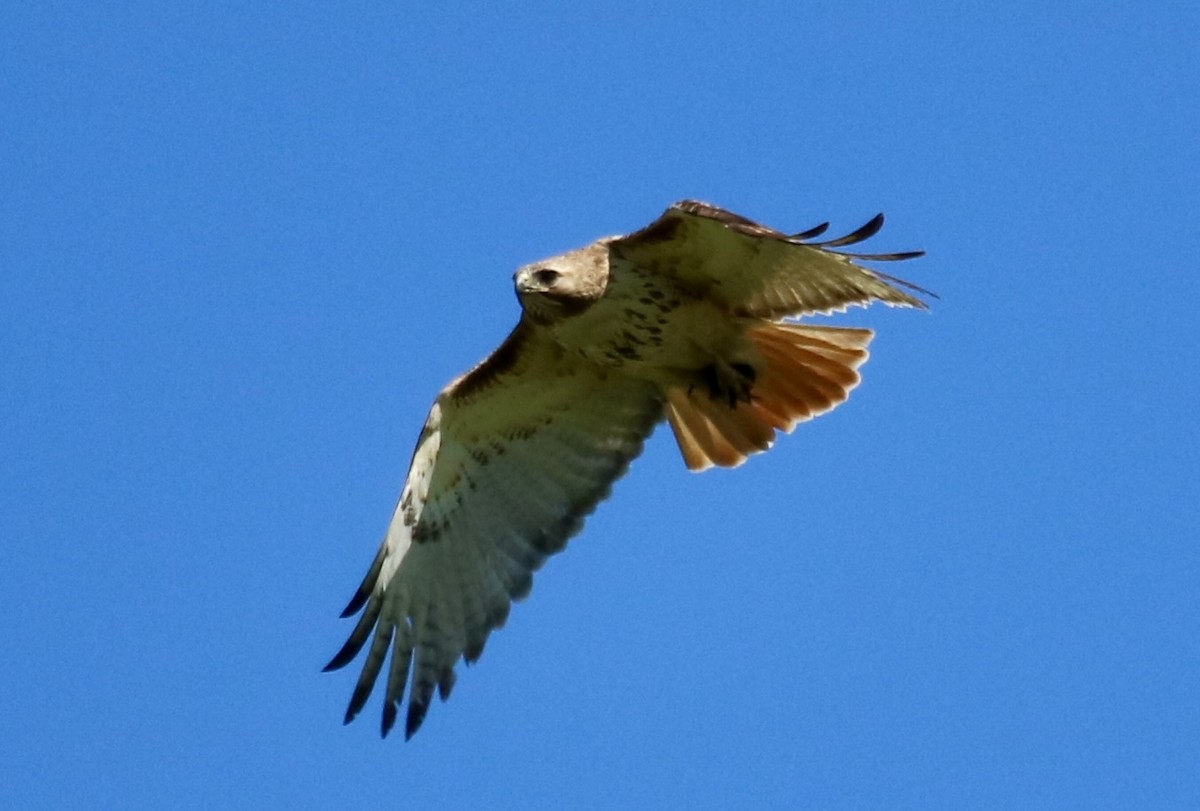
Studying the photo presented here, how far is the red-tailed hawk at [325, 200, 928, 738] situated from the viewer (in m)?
8.82

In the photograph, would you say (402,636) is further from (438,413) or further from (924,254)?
(924,254)

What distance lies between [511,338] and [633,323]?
2.13ft

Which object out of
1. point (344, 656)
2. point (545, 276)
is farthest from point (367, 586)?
point (545, 276)

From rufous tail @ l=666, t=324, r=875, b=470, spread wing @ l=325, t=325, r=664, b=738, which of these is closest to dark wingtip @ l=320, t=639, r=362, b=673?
spread wing @ l=325, t=325, r=664, b=738

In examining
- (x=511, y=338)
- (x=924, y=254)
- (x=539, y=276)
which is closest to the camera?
(x=924, y=254)

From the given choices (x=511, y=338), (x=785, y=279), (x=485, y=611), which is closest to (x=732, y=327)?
(x=785, y=279)

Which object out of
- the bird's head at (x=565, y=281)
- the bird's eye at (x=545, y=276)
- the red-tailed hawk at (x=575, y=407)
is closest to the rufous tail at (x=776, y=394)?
the red-tailed hawk at (x=575, y=407)

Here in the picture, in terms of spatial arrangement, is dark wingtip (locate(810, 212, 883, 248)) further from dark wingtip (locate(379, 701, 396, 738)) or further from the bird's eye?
dark wingtip (locate(379, 701, 396, 738))

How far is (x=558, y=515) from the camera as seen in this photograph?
31.9ft

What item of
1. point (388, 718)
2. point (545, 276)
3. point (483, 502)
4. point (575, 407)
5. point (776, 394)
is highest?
point (776, 394)

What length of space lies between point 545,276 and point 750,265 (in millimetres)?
950

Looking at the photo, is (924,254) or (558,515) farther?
(558,515)

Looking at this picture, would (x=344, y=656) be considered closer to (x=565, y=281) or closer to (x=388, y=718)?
(x=388, y=718)

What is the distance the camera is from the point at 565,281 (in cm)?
865
